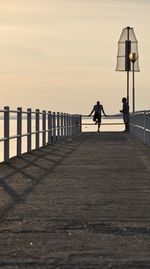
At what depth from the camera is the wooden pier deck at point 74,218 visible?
712 cm

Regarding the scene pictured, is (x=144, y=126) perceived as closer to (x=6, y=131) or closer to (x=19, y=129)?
(x=19, y=129)

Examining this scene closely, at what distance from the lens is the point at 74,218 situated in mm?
9531

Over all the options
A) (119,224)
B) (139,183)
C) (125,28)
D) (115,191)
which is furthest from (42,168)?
(125,28)

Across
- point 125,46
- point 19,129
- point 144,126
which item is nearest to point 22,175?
point 19,129

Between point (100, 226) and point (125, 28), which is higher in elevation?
Result: point (125, 28)

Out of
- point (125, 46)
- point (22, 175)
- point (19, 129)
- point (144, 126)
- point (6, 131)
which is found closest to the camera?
point (22, 175)

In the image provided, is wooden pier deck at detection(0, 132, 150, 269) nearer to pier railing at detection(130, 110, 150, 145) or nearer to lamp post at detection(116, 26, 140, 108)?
pier railing at detection(130, 110, 150, 145)

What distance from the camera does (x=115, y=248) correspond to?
25.0 feet

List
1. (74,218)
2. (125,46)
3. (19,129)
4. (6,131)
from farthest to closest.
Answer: (125,46) < (19,129) < (6,131) < (74,218)

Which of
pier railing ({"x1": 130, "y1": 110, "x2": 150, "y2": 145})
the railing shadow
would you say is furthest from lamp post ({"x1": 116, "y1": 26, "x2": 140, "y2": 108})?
the railing shadow

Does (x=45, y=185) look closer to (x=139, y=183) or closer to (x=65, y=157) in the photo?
(x=139, y=183)

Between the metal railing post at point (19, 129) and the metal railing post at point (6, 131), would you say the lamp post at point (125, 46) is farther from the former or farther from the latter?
the metal railing post at point (6, 131)

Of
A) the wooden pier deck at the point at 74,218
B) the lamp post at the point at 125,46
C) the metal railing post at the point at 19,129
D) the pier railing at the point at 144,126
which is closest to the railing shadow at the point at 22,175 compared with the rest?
the wooden pier deck at the point at 74,218

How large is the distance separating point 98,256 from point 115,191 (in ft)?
18.1
